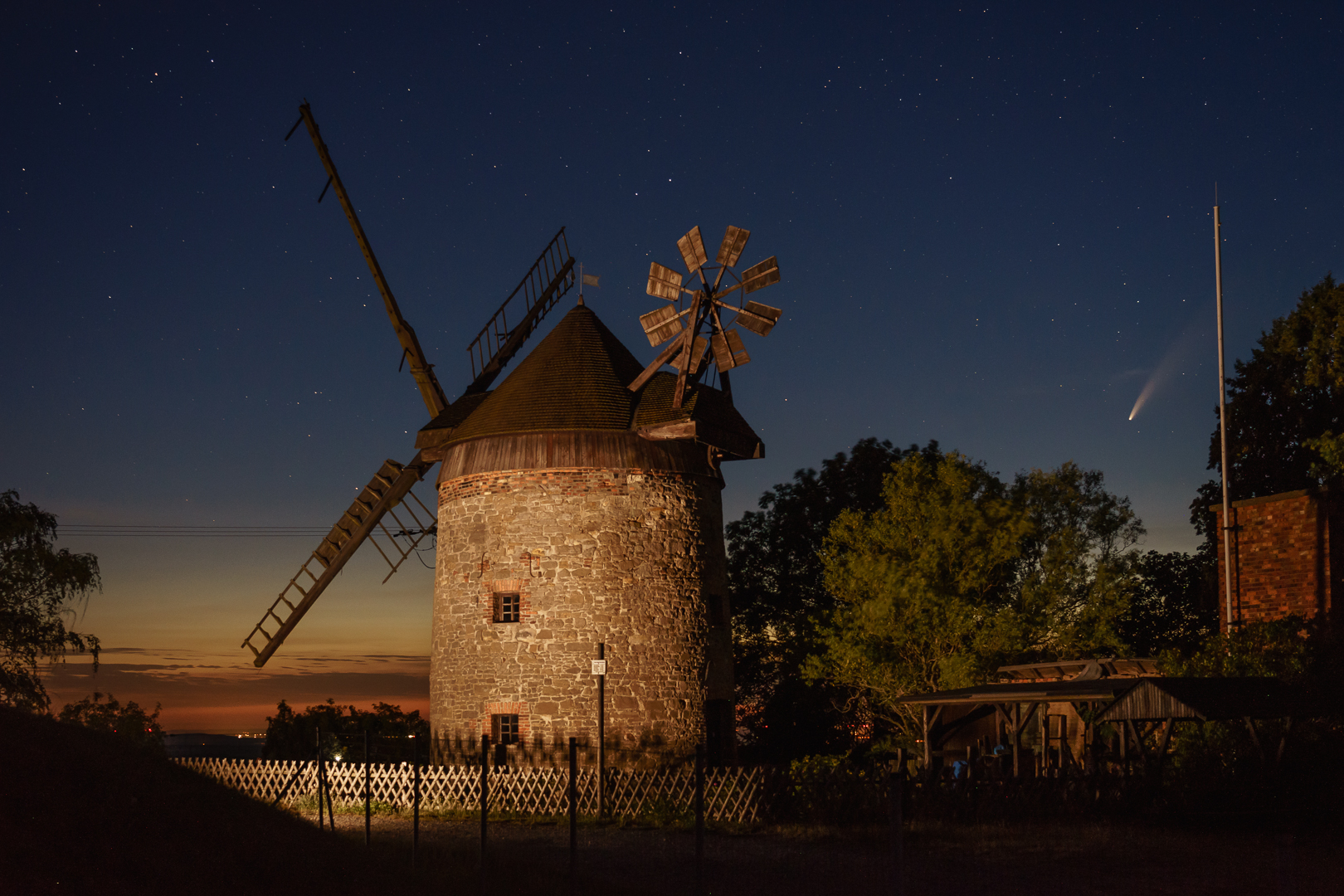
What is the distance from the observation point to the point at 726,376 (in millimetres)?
28938

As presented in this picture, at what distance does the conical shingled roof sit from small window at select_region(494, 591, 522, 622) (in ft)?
11.4

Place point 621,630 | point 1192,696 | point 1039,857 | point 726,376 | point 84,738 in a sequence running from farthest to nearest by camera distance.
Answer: point 726,376 < point 621,630 < point 1192,696 < point 1039,857 < point 84,738

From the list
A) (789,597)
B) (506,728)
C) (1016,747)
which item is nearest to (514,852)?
(506,728)

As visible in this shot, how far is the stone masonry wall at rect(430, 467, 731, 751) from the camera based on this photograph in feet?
82.3

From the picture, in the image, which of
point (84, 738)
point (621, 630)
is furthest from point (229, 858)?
point (621, 630)

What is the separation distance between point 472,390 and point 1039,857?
19.3 m

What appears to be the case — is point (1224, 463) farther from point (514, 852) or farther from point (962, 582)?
point (514, 852)

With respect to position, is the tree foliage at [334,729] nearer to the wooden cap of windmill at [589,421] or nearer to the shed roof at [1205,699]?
the wooden cap of windmill at [589,421]

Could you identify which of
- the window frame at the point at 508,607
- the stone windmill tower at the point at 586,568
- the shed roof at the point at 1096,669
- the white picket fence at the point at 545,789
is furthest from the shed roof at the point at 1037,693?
the window frame at the point at 508,607

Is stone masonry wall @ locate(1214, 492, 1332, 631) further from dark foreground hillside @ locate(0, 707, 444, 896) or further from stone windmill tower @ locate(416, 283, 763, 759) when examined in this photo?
dark foreground hillside @ locate(0, 707, 444, 896)

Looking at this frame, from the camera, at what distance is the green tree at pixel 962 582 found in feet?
101

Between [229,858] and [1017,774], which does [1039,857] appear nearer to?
[1017,774]

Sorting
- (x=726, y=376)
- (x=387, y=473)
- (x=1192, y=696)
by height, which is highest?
(x=726, y=376)

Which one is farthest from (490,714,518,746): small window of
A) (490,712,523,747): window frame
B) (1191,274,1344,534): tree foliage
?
(1191,274,1344,534): tree foliage
